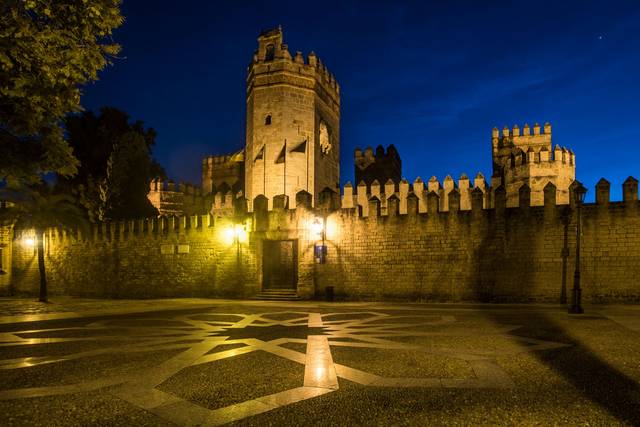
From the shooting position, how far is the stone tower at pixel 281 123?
28062 millimetres

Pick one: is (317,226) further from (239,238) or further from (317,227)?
(239,238)

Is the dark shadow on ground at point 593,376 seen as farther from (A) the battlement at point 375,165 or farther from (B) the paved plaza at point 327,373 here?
(A) the battlement at point 375,165

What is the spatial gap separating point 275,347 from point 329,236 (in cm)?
1133

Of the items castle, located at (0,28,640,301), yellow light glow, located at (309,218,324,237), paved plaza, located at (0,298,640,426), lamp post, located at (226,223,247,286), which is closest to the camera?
paved plaza, located at (0,298,640,426)

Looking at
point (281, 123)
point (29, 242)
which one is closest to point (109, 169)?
point (29, 242)

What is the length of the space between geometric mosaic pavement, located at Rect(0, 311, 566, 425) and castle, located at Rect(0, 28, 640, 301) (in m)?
5.46

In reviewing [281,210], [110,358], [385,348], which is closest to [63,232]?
[281,210]

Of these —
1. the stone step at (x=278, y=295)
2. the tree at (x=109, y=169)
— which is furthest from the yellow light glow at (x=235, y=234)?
the tree at (x=109, y=169)

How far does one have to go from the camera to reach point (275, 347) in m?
7.62

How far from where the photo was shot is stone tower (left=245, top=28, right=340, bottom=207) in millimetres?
28062

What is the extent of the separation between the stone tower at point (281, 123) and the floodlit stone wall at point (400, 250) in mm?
6588

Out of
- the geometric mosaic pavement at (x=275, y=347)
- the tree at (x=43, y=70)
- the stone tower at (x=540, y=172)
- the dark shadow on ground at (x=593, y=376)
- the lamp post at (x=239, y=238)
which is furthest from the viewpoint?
the stone tower at (x=540, y=172)

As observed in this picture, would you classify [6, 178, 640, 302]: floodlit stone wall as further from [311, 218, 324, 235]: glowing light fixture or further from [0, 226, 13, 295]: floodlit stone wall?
[0, 226, 13, 295]: floodlit stone wall

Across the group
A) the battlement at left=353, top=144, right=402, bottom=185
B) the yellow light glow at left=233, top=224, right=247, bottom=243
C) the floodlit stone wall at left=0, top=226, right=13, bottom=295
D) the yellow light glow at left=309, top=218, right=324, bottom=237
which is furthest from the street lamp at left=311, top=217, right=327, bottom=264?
the floodlit stone wall at left=0, top=226, right=13, bottom=295
